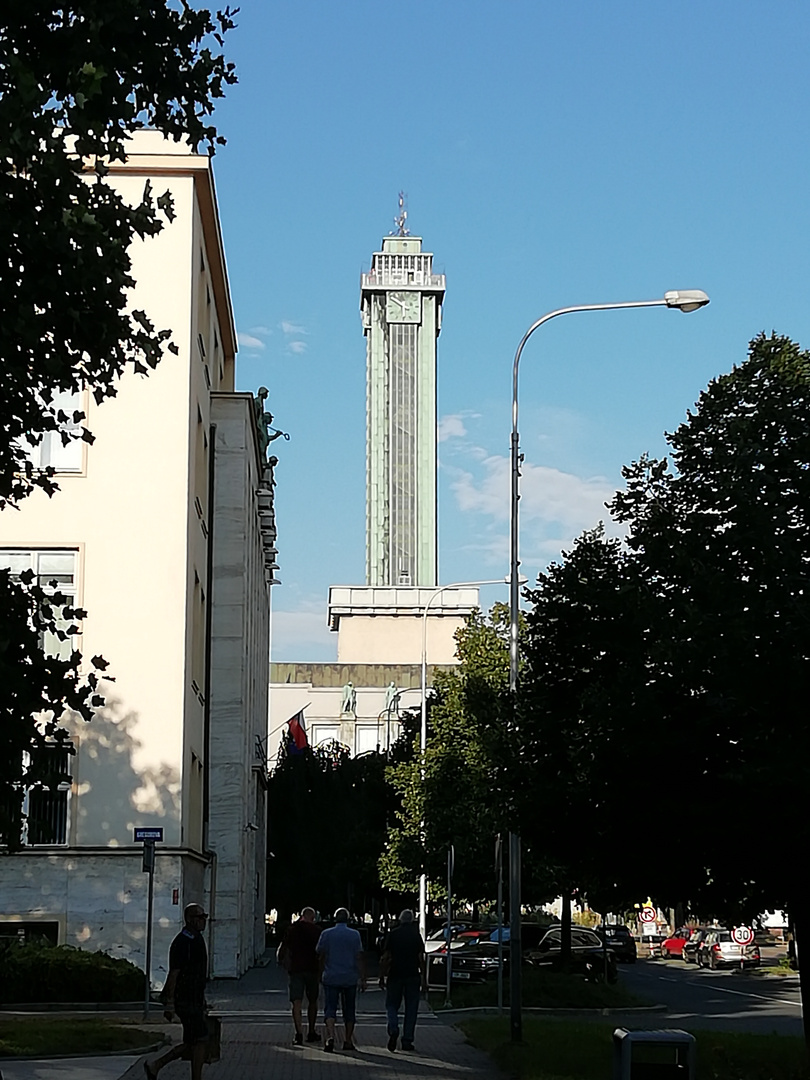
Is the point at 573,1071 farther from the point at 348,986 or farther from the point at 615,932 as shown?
the point at 615,932

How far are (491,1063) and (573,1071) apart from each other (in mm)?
2208

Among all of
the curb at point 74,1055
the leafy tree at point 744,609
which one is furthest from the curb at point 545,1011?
the leafy tree at point 744,609

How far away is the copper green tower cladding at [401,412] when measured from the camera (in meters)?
128

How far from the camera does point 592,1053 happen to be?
17.7 m

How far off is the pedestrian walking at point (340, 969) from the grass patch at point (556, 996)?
9363 millimetres

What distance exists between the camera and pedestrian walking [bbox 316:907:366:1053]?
20.2 m

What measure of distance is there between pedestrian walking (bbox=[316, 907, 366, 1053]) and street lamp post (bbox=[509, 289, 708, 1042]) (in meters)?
1.95

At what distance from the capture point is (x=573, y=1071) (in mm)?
16203

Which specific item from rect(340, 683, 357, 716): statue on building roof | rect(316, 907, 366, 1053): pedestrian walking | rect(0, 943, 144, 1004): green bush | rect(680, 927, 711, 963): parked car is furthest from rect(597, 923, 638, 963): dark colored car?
rect(340, 683, 357, 716): statue on building roof

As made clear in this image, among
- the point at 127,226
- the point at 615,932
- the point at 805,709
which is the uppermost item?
the point at 127,226

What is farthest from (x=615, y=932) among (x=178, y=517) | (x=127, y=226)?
(x=127, y=226)

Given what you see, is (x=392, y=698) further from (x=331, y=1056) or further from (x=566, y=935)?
(x=331, y=1056)

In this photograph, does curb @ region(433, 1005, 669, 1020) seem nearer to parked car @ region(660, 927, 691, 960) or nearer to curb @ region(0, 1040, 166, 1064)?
curb @ region(0, 1040, 166, 1064)

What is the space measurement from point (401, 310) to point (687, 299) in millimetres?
113631
